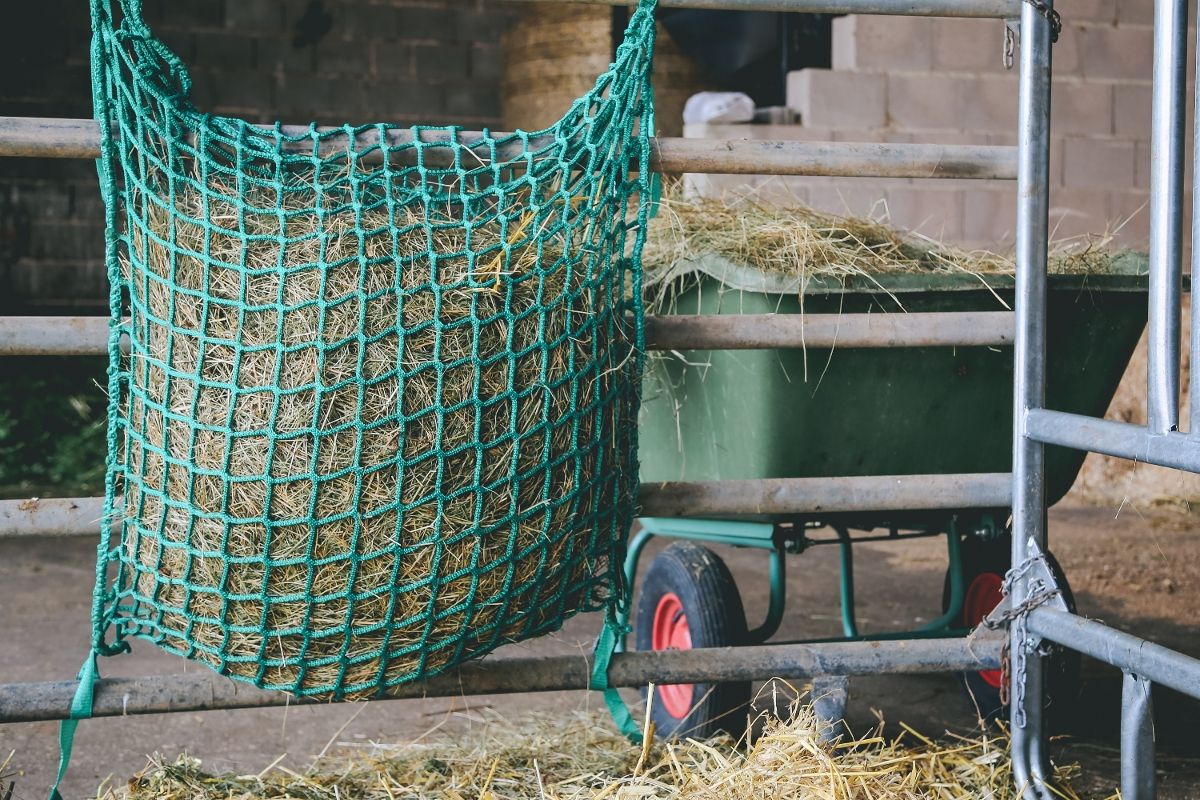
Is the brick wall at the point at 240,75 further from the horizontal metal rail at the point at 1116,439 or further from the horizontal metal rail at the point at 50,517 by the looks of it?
the horizontal metal rail at the point at 1116,439

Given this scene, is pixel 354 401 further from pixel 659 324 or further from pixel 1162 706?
pixel 1162 706

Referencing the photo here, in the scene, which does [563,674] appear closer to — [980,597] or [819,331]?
[819,331]

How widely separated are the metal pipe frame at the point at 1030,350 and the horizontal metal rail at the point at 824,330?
12 centimetres

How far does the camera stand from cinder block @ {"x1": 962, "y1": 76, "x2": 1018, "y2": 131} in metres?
5.20

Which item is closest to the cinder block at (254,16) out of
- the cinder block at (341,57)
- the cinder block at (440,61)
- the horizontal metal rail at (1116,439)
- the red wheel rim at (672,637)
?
the cinder block at (341,57)

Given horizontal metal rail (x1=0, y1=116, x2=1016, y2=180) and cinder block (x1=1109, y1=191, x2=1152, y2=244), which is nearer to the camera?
horizontal metal rail (x1=0, y1=116, x2=1016, y2=180)

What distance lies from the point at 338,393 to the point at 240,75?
21.9ft

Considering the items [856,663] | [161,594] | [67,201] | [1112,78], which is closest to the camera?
[161,594]

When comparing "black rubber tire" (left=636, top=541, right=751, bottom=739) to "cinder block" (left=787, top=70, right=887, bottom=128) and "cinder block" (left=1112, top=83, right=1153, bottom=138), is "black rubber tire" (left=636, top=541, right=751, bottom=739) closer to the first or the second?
"cinder block" (left=787, top=70, right=887, bottom=128)

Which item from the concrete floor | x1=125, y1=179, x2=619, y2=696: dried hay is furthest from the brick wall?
x1=125, y1=179, x2=619, y2=696: dried hay

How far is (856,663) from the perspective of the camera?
2016 mm

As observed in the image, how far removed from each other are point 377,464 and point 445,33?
22.6 ft

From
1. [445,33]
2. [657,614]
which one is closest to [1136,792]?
[657,614]

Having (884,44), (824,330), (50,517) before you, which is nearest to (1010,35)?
(824,330)
